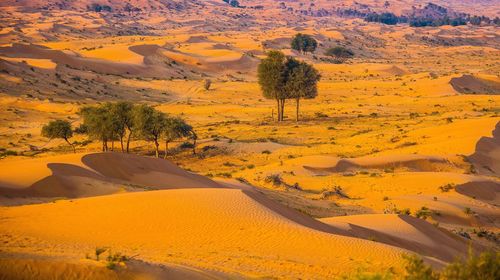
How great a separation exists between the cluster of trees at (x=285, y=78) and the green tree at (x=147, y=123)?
16.4 metres

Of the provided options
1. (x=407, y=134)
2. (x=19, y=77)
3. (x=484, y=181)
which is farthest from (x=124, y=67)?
(x=484, y=181)

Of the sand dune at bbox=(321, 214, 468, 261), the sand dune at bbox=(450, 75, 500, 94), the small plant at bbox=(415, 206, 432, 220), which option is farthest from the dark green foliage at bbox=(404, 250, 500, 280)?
the sand dune at bbox=(450, 75, 500, 94)

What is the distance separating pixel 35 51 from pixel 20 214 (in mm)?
66582

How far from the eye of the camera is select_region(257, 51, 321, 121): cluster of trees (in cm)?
5162

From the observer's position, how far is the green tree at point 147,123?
36719 millimetres

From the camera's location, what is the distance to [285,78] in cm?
5219

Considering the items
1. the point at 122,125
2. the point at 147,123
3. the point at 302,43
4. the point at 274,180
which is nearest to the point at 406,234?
the point at 274,180

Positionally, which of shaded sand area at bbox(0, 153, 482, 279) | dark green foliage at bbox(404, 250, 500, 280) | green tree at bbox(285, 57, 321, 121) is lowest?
shaded sand area at bbox(0, 153, 482, 279)

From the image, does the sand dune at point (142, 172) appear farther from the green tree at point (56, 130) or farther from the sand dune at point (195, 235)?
the green tree at point (56, 130)

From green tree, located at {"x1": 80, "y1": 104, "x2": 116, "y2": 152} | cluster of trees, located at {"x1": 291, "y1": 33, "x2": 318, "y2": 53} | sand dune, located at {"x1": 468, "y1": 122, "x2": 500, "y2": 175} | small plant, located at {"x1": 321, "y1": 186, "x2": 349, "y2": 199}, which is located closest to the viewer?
small plant, located at {"x1": 321, "y1": 186, "x2": 349, "y2": 199}

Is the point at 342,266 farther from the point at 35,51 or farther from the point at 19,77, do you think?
the point at 35,51

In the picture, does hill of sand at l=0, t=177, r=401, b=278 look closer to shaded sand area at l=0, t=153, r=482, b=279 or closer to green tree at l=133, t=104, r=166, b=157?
shaded sand area at l=0, t=153, r=482, b=279

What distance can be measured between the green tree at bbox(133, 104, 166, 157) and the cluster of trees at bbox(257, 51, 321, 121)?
16393 millimetres

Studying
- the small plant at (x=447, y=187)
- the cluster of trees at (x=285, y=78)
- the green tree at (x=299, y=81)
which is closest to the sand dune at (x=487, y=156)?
the small plant at (x=447, y=187)
